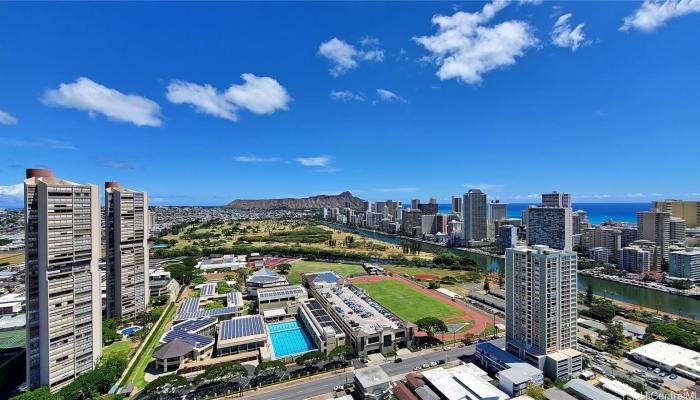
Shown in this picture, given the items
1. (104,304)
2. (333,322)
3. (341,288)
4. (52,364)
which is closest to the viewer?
(52,364)

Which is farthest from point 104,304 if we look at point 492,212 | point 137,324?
point 492,212

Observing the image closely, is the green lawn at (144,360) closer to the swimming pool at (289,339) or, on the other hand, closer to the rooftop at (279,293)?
the swimming pool at (289,339)

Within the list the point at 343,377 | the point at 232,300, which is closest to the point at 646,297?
the point at 343,377

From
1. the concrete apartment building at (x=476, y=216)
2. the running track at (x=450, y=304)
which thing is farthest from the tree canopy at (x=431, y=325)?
the concrete apartment building at (x=476, y=216)

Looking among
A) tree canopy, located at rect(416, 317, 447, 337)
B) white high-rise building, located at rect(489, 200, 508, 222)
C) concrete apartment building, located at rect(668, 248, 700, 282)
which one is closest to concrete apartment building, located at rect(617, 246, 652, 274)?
concrete apartment building, located at rect(668, 248, 700, 282)

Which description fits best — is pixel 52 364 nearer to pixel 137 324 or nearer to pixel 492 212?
pixel 137 324

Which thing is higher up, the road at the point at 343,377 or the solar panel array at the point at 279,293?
the solar panel array at the point at 279,293
